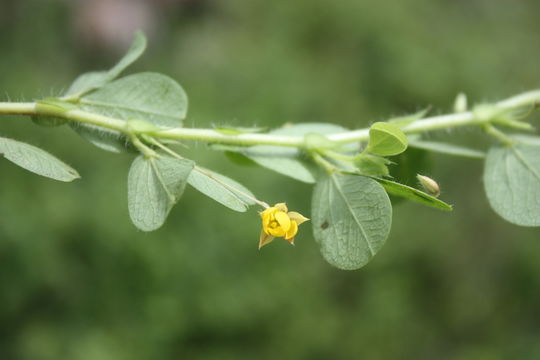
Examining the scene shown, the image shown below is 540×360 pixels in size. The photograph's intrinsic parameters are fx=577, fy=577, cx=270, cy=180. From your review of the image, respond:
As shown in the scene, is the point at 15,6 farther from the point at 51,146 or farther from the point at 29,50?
the point at 51,146

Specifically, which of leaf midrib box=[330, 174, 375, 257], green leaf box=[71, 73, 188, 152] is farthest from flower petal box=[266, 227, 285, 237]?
green leaf box=[71, 73, 188, 152]

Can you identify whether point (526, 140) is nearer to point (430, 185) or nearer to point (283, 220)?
point (430, 185)

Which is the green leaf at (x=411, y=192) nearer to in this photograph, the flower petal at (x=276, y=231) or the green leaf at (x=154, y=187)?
the flower petal at (x=276, y=231)

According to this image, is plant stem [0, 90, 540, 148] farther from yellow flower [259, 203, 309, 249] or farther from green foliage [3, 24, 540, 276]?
yellow flower [259, 203, 309, 249]

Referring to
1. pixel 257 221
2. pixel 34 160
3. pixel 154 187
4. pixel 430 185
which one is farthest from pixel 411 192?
pixel 257 221

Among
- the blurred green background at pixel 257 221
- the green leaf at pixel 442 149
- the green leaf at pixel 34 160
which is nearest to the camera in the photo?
the green leaf at pixel 34 160

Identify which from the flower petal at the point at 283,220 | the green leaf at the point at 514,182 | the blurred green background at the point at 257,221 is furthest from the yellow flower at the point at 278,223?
the blurred green background at the point at 257,221
